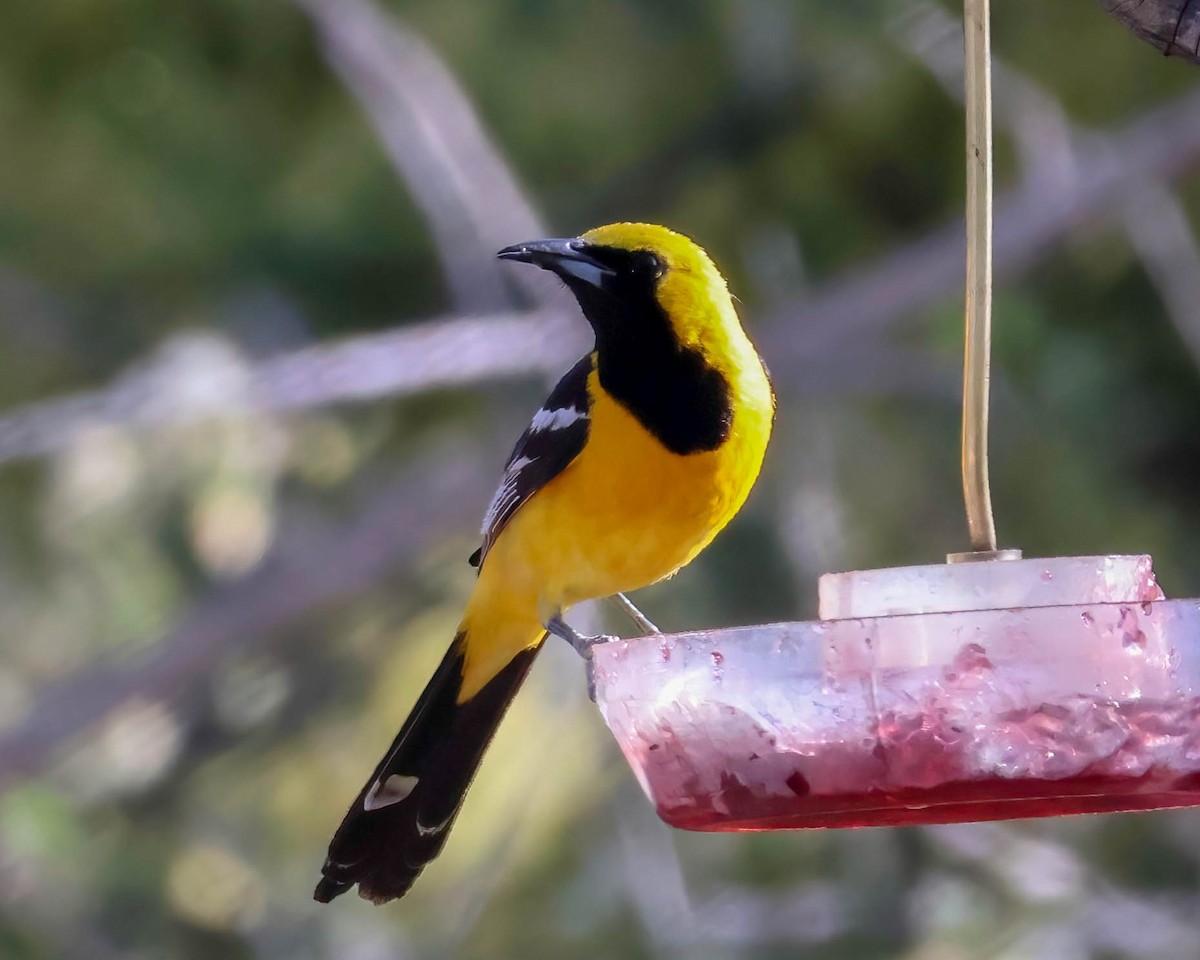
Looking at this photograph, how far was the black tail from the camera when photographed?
3.07 m

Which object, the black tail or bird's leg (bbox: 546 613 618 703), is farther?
the black tail

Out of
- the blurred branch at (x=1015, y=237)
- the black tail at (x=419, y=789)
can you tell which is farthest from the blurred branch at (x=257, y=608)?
the black tail at (x=419, y=789)

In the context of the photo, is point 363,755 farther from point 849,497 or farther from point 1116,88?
point 1116,88

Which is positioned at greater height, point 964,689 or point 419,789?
point 964,689

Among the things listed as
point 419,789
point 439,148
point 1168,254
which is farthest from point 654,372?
point 1168,254

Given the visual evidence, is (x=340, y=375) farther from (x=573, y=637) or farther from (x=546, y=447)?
(x=573, y=637)

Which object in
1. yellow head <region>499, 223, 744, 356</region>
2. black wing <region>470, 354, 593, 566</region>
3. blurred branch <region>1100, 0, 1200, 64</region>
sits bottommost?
black wing <region>470, 354, 593, 566</region>

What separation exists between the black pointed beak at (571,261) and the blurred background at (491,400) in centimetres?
354

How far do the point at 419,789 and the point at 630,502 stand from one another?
712mm

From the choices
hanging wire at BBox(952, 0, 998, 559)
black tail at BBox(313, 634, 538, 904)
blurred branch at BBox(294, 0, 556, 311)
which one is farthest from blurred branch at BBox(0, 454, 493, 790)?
hanging wire at BBox(952, 0, 998, 559)

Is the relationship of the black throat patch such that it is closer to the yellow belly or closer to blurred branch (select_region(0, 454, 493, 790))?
the yellow belly

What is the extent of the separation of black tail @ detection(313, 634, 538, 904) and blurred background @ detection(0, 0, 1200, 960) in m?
3.16

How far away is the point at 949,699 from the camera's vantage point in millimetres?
1868

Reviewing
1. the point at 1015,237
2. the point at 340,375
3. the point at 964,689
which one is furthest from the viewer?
the point at 1015,237
